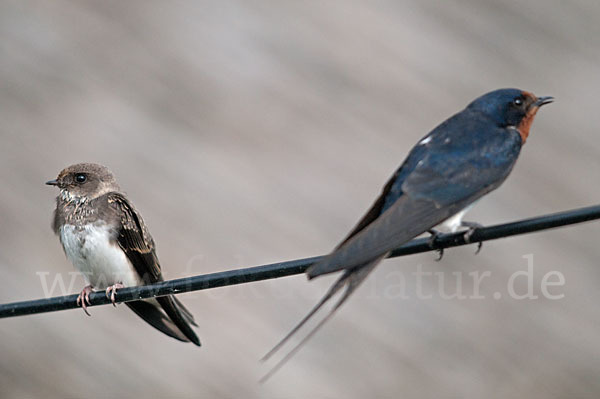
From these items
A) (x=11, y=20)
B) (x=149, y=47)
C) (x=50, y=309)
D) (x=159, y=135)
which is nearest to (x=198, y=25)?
(x=149, y=47)

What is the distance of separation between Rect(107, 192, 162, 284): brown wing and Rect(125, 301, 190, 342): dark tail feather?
18 cm

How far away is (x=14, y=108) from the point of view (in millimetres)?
6438

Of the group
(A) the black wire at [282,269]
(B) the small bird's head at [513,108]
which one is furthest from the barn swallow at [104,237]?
(B) the small bird's head at [513,108]

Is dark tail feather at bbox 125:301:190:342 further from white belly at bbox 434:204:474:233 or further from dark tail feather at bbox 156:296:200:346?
white belly at bbox 434:204:474:233

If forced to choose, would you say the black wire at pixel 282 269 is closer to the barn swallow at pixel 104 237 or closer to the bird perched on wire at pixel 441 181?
the bird perched on wire at pixel 441 181

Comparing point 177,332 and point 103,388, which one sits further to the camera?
point 103,388

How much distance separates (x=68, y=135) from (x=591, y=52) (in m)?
4.01

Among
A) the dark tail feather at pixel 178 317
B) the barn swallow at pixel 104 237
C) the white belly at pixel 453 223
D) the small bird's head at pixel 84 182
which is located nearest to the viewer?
the white belly at pixel 453 223

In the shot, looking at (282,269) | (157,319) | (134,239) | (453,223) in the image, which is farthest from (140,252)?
(282,269)

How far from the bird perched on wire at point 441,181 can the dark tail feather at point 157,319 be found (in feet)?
4.13

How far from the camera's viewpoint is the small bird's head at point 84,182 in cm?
433

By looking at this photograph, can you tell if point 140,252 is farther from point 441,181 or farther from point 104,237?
point 441,181

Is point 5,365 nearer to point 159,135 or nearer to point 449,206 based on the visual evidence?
point 159,135

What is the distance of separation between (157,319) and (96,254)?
1.49 feet
